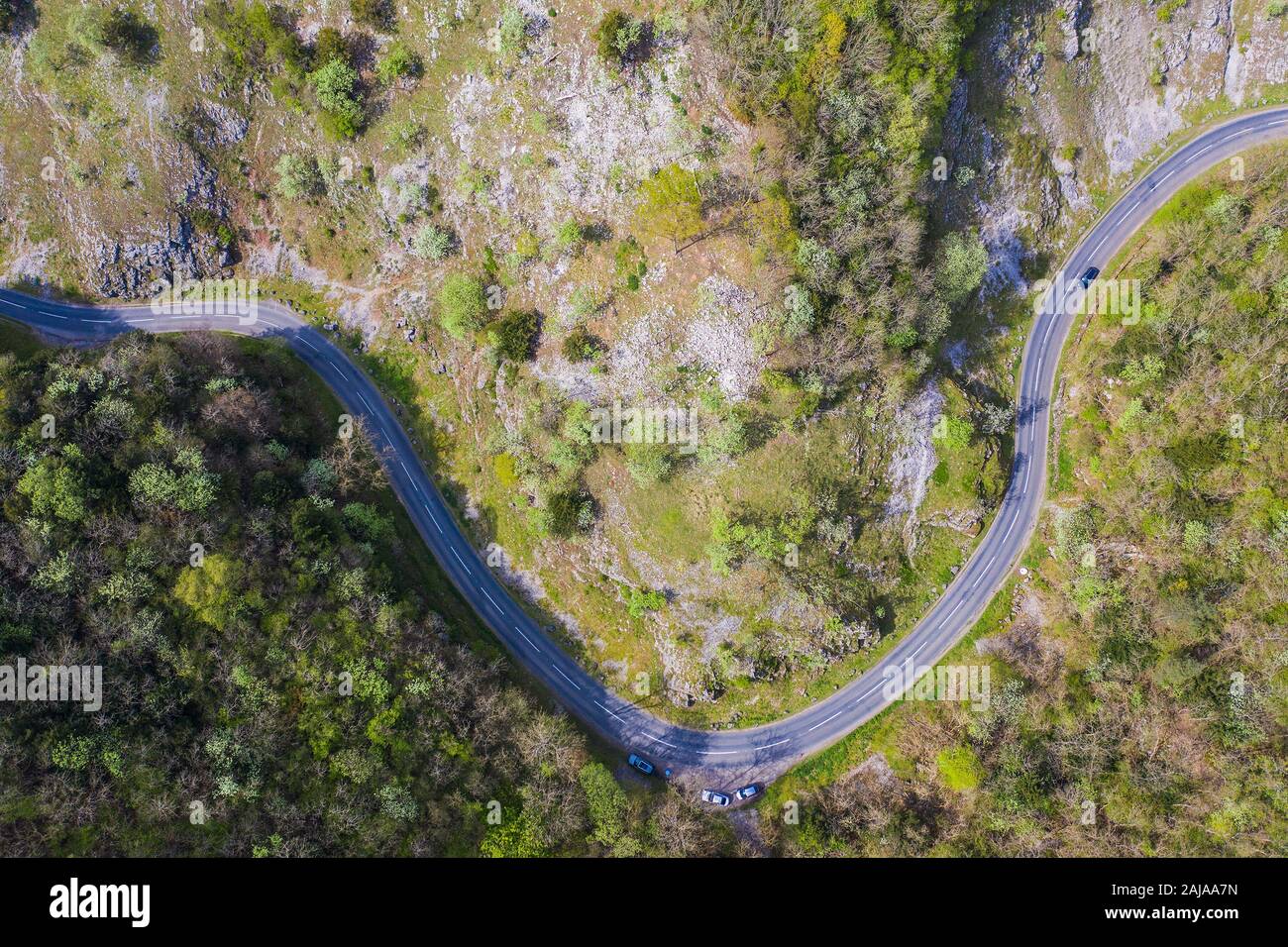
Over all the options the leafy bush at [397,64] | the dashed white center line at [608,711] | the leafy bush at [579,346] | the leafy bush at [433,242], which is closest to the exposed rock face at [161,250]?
the leafy bush at [397,64]

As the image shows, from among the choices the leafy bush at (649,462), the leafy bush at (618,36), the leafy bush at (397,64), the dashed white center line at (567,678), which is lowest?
the dashed white center line at (567,678)

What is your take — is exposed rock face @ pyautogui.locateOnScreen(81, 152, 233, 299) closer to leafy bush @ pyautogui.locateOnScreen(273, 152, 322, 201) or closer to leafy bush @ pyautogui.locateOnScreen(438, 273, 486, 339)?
leafy bush @ pyautogui.locateOnScreen(273, 152, 322, 201)

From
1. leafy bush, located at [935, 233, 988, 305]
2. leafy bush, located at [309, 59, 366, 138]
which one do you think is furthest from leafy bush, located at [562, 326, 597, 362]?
leafy bush, located at [935, 233, 988, 305]

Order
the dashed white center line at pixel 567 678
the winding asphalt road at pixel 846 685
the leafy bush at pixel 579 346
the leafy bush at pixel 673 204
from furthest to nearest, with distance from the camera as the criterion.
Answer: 1. the dashed white center line at pixel 567 678
2. the winding asphalt road at pixel 846 685
3. the leafy bush at pixel 579 346
4. the leafy bush at pixel 673 204

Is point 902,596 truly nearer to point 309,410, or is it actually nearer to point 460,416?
point 460,416

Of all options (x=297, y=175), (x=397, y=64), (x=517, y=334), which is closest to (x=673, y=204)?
(x=517, y=334)

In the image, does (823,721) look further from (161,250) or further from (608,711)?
(161,250)

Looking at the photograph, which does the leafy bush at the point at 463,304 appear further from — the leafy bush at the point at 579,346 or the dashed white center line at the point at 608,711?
the dashed white center line at the point at 608,711

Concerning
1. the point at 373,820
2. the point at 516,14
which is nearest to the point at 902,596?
the point at 373,820
